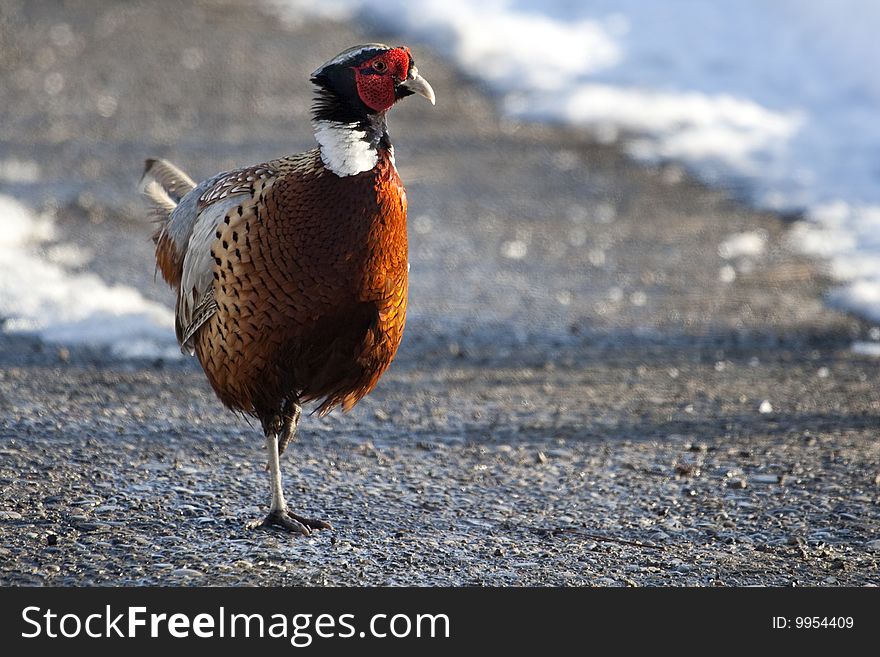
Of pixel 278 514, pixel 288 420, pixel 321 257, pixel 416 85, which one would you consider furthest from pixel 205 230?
pixel 278 514

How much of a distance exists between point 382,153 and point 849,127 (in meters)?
6.80

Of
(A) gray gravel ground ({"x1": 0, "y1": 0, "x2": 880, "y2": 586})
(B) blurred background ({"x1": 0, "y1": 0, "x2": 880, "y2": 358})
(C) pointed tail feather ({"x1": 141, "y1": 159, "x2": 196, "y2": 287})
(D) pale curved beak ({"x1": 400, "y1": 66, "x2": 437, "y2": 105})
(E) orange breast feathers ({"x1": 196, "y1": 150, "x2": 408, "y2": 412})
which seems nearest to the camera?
(E) orange breast feathers ({"x1": 196, "y1": 150, "x2": 408, "y2": 412})

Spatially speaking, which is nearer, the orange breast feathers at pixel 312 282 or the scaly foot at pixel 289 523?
the orange breast feathers at pixel 312 282

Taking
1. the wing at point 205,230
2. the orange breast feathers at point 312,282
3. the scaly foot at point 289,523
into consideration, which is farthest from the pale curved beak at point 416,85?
the scaly foot at point 289,523

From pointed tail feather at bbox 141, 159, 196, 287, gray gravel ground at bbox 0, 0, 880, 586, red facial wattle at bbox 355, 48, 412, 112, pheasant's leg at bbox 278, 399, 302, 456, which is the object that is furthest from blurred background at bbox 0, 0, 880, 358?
red facial wattle at bbox 355, 48, 412, 112

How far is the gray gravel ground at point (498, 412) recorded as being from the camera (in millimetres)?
3785

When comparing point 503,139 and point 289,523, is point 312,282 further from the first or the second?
point 503,139

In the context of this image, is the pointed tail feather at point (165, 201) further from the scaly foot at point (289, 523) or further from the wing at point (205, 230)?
the scaly foot at point (289, 523)

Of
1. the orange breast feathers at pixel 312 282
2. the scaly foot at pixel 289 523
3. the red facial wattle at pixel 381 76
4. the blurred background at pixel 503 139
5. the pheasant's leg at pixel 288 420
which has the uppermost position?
the blurred background at pixel 503 139

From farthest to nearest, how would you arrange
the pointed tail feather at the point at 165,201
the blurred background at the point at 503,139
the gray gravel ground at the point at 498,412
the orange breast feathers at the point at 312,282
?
1. the blurred background at the point at 503,139
2. the pointed tail feather at the point at 165,201
3. the gray gravel ground at the point at 498,412
4. the orange breast feathers at the point at 312,282

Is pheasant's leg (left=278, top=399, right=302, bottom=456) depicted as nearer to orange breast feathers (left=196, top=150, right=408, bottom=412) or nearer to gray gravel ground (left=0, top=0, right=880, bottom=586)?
orange breast feathers (left=196, top=150, right=408, bottom=412)

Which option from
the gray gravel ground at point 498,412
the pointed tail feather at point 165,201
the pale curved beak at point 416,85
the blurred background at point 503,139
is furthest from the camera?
the blurred background at point 503,139

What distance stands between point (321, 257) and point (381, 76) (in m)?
0.57

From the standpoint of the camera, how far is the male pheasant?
11.7ft
